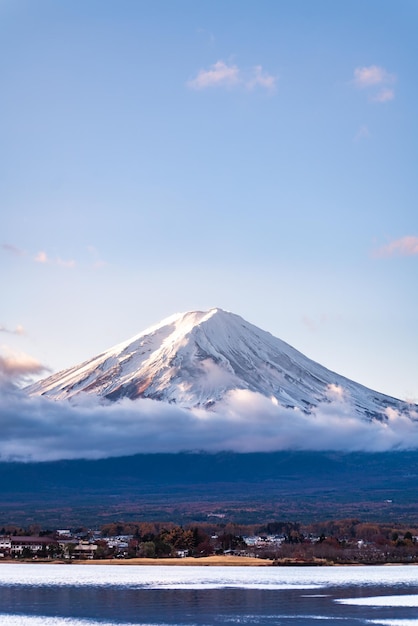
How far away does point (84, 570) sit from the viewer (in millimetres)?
64688

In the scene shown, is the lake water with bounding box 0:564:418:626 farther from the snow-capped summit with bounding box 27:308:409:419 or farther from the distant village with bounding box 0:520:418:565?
the snow-capped summit with bounding box 27:308:409:419

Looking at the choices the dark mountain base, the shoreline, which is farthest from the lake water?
the dark mountain base

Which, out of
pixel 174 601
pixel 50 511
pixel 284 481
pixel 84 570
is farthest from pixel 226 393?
pixel 174 601

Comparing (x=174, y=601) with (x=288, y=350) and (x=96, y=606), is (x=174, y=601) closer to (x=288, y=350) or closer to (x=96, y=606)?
(x=96, y=606)

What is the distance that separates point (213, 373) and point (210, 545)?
355 feet

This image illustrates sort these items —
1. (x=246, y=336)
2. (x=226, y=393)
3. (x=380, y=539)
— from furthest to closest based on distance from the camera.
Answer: (x=246, y=336)
(x=226, y=393)
(x=380, y=539)

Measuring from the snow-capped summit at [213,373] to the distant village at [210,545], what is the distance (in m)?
88.9

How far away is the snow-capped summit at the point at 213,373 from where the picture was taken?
600 ft

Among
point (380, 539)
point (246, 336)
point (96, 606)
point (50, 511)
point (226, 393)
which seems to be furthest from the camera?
point (246, 336)

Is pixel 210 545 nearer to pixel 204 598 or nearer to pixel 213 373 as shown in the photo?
pixel 204 598

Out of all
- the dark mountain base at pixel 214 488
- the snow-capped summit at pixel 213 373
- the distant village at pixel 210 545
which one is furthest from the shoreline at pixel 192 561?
the snow-capped summit at pixel 213 373

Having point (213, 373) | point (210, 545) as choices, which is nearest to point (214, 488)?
point (213, 373)

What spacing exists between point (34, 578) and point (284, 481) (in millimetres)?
112607

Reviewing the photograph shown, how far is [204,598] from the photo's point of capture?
4291 centimetres
